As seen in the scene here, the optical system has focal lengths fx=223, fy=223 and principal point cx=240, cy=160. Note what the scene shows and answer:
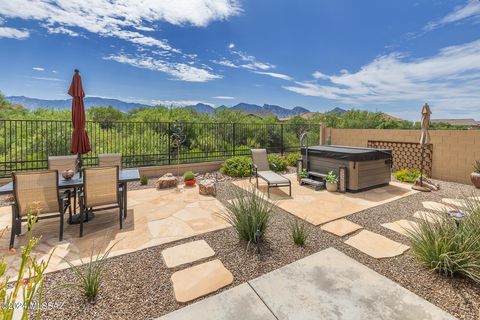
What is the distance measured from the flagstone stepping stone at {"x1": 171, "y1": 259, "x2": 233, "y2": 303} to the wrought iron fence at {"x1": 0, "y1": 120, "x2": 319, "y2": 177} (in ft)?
19.3

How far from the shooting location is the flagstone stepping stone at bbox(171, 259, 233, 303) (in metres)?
2.40

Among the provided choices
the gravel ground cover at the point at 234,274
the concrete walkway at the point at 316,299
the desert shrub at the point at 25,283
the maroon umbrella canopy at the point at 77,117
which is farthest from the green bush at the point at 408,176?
the maroon umbrella canopy at the point at 77,117

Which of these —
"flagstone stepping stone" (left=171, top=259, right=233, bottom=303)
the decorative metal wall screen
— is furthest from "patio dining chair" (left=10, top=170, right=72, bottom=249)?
the decorative metal wall screen

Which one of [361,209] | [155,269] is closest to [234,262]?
[155,269]

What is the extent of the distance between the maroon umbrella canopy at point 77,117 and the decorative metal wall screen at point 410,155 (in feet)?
35.0

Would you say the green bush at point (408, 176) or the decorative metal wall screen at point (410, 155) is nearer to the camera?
the green bush at point (408, 176)

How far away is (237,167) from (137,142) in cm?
394

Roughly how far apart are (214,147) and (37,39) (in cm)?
1369

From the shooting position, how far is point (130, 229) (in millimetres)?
4043

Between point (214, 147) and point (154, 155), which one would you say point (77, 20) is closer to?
point (154, 155)

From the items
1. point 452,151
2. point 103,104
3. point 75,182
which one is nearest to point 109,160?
point 75,182

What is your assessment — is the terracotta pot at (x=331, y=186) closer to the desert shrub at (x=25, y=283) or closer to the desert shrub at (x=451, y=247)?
the desert shrub at (x=451, y=247)

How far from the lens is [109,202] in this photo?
160 inches

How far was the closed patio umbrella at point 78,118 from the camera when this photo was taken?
516 cm
